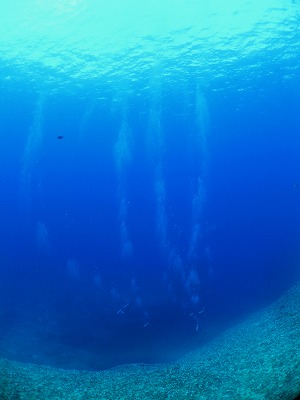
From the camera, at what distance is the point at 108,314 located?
1631 cm

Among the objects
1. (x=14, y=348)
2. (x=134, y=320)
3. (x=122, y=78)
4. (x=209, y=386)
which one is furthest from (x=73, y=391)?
(x=122, y=78)

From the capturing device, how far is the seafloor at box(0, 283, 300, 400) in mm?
4770

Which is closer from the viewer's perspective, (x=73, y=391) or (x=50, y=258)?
(x=73, y=391)

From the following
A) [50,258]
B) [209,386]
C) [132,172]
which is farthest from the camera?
[132,172]

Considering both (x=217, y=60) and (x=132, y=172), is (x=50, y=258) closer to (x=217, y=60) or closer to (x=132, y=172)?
(x=132, y=172)

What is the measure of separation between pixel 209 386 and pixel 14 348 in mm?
8513

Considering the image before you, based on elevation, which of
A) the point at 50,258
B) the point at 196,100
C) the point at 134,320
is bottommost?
the point at 134,320

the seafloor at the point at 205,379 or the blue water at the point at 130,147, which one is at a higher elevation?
the blue water at the point at 130,147

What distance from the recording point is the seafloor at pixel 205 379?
4770 millimetres

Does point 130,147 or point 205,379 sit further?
point 130,147

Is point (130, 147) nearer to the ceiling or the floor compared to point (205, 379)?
nearer to the ceiling

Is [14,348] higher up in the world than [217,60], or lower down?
lower down

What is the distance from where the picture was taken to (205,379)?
234 inches

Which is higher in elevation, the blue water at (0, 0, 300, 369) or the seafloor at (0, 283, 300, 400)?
the blue water at (0, 0, 300, 369)
